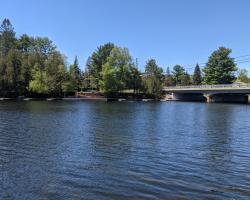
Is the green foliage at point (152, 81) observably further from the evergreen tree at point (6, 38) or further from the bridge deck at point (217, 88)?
the evergreen tree at point (6, 38)

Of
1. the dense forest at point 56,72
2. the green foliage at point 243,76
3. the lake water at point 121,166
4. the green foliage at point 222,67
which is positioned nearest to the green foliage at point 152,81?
the dense forest at point 56,72

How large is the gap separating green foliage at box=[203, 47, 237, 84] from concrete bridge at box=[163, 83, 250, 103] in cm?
1852

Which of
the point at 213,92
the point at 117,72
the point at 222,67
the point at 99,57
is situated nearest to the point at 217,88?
the point at 213,92

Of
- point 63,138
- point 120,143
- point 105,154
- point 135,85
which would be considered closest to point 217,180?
point 105,154

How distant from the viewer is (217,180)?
17750 millimetres

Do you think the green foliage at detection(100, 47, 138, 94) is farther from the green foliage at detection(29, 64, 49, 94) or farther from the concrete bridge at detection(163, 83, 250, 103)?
the concrete bridge at detection(163, 83, 250, 103)

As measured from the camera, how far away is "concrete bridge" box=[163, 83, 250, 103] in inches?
4510

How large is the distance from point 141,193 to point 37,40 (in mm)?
137745

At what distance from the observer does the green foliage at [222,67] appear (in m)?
165

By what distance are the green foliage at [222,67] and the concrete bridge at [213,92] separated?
1852cm

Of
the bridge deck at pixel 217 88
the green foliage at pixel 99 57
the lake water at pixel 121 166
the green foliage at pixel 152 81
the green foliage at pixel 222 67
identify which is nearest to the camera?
the lake water at pixel 121 166

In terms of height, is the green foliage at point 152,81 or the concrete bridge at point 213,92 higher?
the green foliage at point 152,81

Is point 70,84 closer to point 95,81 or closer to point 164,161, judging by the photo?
point 95,81

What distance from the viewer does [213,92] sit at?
128250 mm
